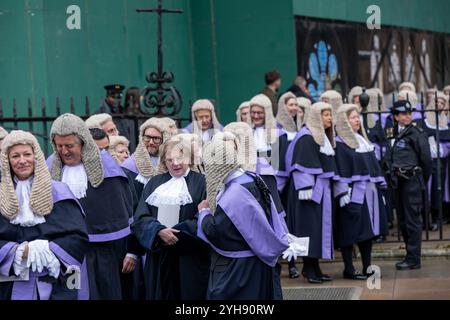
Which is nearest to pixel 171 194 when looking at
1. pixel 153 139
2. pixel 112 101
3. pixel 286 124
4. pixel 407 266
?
pixel 153 139

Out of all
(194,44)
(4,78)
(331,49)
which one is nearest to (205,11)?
(194,44)

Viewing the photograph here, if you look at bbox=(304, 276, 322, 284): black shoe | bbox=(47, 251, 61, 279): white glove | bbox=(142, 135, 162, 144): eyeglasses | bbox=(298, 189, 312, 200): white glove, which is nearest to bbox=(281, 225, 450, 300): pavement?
bbox=(304, 276, 322, 284): black shoe

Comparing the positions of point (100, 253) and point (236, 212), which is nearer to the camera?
point (236, 212)

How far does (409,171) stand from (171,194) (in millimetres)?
4476

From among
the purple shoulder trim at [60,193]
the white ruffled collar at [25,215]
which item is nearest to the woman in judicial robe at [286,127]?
the purple shoulder trim at [60,193]

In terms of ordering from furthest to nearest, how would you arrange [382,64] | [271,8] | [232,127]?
[382,64] → [271,8] → [232,127]

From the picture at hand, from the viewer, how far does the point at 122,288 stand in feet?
32.9

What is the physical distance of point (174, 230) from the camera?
9328mm

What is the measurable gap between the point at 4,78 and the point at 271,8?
17.3 ft

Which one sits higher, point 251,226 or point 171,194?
point 171,194

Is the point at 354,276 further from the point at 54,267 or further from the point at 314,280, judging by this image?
the point at 54,267

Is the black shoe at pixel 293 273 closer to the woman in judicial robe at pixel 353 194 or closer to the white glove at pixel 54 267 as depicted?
the woman in judicial robe at pixel 353 194
